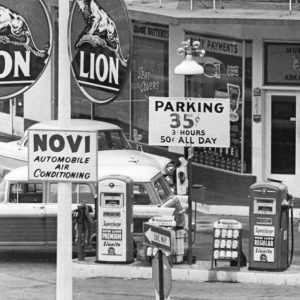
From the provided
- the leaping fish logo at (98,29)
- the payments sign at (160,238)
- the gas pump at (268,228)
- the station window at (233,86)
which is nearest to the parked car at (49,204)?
the gas pump at (268,228)

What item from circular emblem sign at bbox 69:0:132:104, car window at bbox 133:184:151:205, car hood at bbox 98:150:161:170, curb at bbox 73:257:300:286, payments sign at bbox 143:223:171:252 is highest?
circular emblem sign at bbox 69:0:132:104

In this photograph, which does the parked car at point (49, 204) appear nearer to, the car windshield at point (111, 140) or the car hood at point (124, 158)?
the car hood at point (124, 158)

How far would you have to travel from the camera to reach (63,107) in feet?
37.9

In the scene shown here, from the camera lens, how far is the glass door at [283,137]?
22500mm

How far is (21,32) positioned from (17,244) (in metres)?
5.98

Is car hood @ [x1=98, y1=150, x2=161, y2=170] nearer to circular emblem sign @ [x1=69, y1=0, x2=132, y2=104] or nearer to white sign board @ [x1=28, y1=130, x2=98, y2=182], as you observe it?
white sign board @ [x1=28, y1=130, x2=98, y2=182]

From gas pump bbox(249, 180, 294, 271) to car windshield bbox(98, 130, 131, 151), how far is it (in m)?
6.46

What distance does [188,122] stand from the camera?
606 inches

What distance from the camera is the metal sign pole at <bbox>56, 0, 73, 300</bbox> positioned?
37.4 feet

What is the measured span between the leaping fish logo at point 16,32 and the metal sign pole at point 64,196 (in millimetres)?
246

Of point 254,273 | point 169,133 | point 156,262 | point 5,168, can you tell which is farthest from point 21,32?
point 5,168

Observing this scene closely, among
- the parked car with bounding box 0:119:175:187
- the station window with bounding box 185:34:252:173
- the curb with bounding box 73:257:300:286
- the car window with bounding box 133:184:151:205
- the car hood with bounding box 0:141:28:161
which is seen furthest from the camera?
the station window with bounding box 185:34:252:173

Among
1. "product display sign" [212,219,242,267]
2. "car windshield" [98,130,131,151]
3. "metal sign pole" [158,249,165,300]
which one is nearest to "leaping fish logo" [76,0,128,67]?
"metal sign pole" [158,249,165,300]

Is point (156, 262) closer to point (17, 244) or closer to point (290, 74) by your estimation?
point (17, 244)
